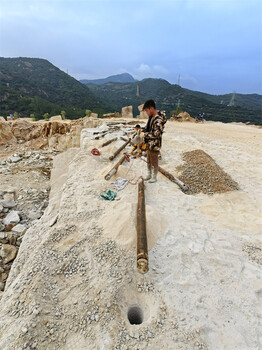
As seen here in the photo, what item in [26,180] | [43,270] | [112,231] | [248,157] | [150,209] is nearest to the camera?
[43,270]

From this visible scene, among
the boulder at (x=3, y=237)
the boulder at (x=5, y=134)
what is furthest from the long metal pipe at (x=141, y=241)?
the boulder at (x=5, y=134)

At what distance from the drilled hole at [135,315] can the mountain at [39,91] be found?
29266 mm

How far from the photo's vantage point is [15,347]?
4.66ft

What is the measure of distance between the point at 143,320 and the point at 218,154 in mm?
6182

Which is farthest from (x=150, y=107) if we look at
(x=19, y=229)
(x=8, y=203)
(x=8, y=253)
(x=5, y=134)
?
(x=5, y=134)

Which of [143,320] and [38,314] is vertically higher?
[38,314]

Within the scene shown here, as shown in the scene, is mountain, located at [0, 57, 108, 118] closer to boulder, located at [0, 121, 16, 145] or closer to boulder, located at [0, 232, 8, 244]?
boulder, located at [0, 121, 16, 145]

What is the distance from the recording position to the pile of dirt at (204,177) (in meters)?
4.16

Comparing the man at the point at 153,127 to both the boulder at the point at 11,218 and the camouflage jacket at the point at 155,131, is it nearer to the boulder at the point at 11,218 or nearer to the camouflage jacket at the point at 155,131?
the camouflage jacket at the point at 155,131

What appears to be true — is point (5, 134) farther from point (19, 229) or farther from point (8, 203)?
point (19, 229)

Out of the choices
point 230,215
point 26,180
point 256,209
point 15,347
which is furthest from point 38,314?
point 26,180

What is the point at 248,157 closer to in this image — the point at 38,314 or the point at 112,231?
the point at 112,231

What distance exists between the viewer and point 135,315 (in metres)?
1.78

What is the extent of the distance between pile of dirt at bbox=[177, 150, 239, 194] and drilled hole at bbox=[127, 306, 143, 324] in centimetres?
285
